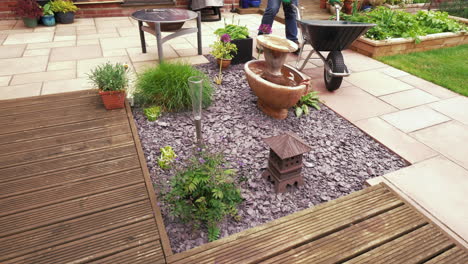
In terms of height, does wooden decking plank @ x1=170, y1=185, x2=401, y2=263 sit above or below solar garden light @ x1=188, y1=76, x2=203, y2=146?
below

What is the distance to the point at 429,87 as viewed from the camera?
381 centimetres

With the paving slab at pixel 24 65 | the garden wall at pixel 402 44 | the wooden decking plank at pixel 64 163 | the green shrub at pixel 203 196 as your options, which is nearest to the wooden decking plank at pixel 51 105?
the wooden decking plank at pixel 64 163

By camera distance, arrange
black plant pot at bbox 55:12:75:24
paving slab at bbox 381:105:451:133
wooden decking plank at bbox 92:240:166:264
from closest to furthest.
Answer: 1. wooden decking plank at bbox 92:240:166:264
2. paving slab at bbox 381:105:451:133
3. black plant pot at bbox 55:12:75:24

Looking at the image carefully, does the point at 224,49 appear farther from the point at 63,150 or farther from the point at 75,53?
the point at 75,53

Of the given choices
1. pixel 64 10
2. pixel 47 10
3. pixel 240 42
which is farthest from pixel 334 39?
pixel 47 10

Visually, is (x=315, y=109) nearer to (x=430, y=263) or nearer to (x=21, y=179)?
(x=430, y=263)

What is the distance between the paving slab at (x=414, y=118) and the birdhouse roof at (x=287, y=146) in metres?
1.46

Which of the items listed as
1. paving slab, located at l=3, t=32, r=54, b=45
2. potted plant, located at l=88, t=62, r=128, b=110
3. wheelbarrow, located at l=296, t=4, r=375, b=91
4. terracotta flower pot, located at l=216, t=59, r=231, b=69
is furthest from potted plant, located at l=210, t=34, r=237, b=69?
paving slab, located at l=3, t=32, r=54, b=45

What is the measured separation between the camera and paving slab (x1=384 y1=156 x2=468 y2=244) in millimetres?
1932

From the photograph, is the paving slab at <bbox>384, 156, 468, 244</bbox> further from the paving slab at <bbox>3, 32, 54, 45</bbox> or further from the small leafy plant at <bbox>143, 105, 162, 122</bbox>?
the paving slab at <bbox>3, 32, 54, 45</bbox>

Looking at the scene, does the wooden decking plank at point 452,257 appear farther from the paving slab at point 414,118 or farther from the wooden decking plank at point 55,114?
the wooden decking plank at point 55,114

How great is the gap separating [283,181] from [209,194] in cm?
57

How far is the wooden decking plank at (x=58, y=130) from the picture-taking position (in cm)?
246

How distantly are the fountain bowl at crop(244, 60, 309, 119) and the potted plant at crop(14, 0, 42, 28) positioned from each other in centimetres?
491
